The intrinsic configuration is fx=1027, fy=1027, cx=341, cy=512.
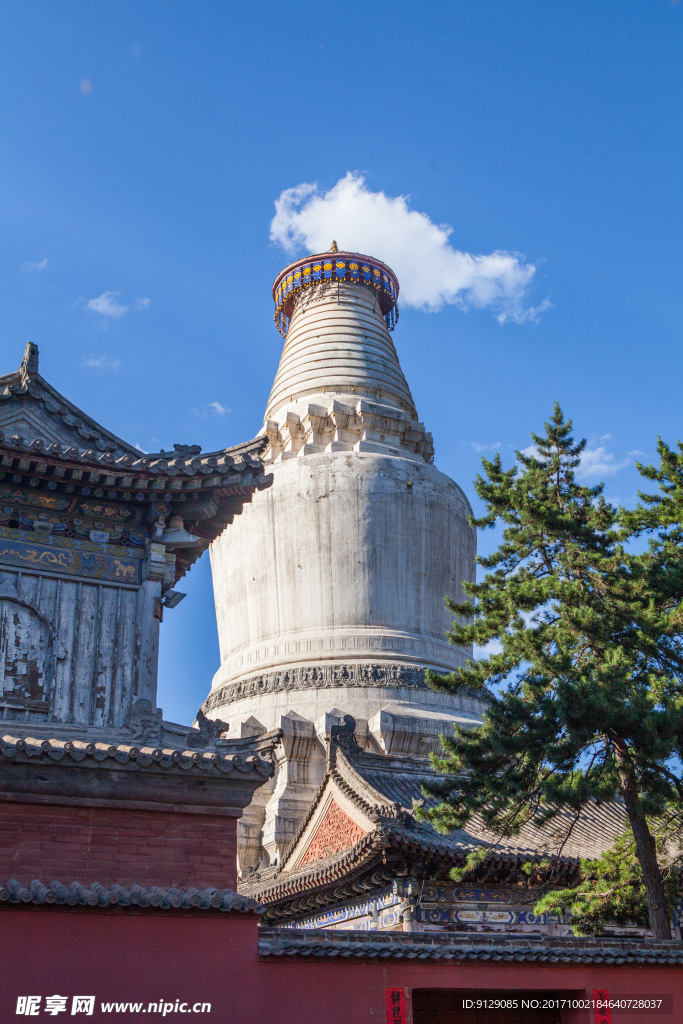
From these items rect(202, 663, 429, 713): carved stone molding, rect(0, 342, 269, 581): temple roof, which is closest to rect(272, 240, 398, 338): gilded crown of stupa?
rect(202, 663, 429, 713): carved stone molding

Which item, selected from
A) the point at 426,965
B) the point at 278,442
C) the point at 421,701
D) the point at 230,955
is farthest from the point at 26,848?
the point at 278,442

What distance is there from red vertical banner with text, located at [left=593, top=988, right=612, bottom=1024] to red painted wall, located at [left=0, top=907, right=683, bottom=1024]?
1.33m

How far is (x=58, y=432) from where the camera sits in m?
11.3

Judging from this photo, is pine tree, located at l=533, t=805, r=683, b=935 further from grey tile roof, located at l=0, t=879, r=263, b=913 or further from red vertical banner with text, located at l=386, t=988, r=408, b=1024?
grey tile roof, located at l=0, t=879, r=263, b=913

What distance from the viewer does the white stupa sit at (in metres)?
19.4

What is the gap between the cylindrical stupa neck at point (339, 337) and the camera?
81.4 ft

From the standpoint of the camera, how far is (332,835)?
1570 cm

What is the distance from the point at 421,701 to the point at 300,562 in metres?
4.04

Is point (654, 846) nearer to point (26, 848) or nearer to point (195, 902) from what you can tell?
point (195, 902)

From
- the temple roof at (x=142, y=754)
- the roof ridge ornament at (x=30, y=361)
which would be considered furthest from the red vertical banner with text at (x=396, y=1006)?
the roof ridge ornament at (x=30, y=361)

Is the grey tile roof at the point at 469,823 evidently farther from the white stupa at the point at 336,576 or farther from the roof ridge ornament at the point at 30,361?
the roof ridge ornament at the point at 30,361

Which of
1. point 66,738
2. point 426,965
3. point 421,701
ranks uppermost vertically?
point 421,701

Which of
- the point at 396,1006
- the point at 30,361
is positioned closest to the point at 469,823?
the point at 396,1006

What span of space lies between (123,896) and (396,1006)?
8.81 feet
